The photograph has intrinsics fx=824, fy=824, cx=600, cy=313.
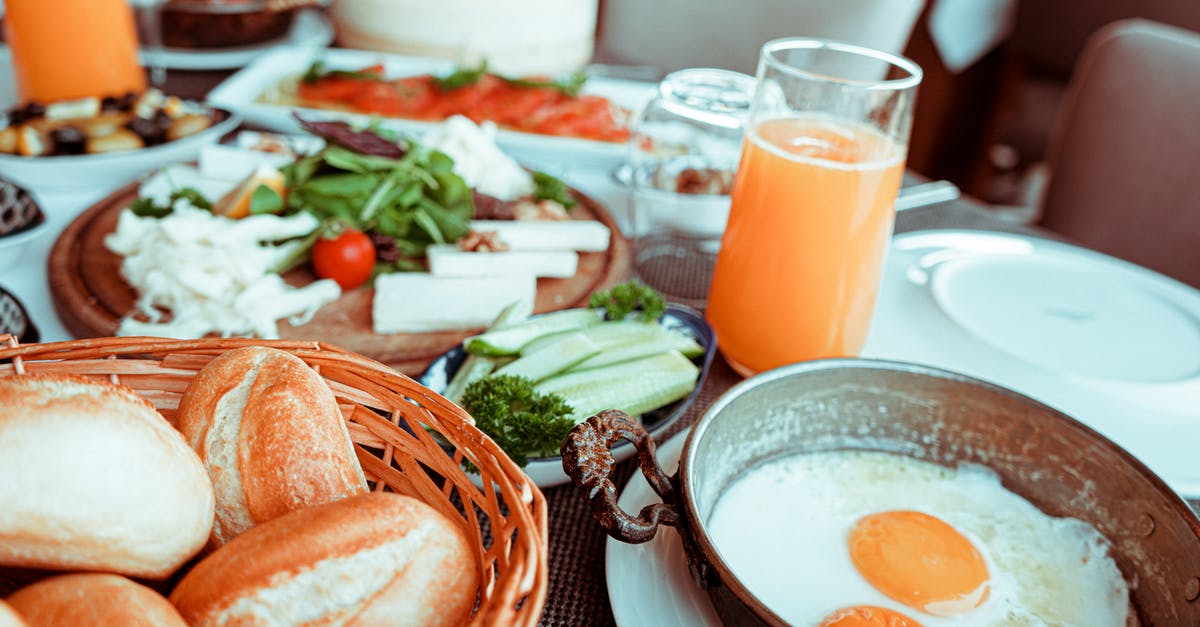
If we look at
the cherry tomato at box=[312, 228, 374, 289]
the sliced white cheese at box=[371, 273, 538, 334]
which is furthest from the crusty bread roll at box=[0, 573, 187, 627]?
the cherry tomato at box=[312, 228, 374, 289]

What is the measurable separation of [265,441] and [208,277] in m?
0.59

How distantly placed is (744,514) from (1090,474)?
0.34 metres

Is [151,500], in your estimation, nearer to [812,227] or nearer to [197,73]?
[812,227]

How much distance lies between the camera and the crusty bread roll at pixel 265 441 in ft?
2.22

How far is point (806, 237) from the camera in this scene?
3.36ft

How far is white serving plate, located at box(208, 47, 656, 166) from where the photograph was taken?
1813mm

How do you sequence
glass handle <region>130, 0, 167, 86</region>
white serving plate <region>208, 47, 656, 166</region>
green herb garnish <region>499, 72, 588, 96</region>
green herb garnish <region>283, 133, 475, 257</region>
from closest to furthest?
green herb garnish <region>283, 133, 475, 257</region>, white serving plate <region>208, 47, 656, 166</region>, glass handle <region>130, 0, 167, 86</region>, green herb garnish <region>499, 72, 588, 96</region>

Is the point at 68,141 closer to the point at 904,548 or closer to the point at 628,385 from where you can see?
the point at 628,385

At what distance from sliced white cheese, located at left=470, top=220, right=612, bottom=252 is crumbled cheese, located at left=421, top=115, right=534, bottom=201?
0.17m

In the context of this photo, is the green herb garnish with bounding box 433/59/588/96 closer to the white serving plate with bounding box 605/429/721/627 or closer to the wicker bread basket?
the wicker bread basket

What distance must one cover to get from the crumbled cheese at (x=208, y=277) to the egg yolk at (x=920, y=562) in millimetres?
825

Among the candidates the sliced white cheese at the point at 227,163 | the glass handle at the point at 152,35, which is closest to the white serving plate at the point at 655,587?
the sliced white cheese at the point at 227,163

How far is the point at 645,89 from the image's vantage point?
225 cm

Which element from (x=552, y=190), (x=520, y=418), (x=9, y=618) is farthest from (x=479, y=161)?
(x=9, y=618)
